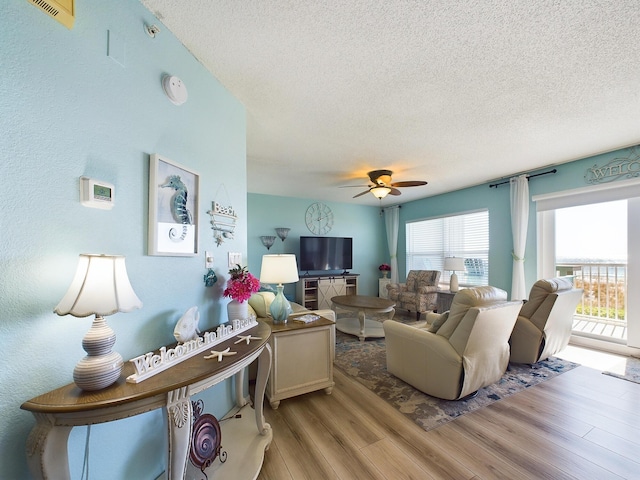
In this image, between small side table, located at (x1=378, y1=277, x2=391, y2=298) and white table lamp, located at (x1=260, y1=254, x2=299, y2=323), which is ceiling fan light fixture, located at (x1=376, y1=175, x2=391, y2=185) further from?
→ small side table, located at (x1=378, y1=277, x2=391, y2=298)

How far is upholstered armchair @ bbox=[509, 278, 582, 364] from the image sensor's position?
269cm

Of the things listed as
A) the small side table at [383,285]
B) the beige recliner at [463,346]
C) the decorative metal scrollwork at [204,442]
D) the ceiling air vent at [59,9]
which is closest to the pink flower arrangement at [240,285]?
the decorative metal scrollwork at [204,442]

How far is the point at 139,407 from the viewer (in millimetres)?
898

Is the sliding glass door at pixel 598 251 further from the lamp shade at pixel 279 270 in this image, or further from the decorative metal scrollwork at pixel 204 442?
the decorative metal scrollwork at pixel 204 442

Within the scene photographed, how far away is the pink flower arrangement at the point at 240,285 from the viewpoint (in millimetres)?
1718

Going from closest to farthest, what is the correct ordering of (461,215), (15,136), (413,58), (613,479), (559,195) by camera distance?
(15,136)
(613,479)
(413,58)
(559,195)
(461,215)

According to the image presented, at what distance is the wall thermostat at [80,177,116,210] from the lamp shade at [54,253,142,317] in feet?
0.90

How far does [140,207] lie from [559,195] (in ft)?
16.0

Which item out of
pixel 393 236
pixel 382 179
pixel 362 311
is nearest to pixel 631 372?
pixel 362 311

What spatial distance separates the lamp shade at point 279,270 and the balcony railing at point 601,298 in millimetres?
4193

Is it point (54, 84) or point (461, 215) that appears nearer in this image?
point (54, 84)

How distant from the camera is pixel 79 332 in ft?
3.24

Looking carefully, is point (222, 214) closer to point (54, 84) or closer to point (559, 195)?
point (54, 84)

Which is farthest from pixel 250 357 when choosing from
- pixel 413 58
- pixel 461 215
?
pixel 461 215
